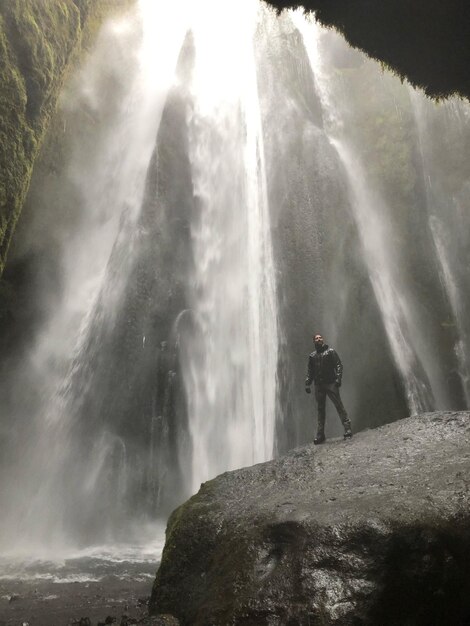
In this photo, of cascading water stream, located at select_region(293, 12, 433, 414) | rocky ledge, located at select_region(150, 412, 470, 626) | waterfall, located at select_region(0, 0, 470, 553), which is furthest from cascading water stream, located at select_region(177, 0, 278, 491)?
rocky ledge, located at select_region(150, 412, 470, 626)

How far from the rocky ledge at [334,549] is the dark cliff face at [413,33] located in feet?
15.6

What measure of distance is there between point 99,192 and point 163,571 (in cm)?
1692

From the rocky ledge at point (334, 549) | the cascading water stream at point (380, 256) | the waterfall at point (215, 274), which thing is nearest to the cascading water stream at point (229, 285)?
the waterfall at point (215, 274)

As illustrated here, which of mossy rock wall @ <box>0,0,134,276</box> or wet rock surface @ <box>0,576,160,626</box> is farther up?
mossy rock wall @ <box>0,0,134,276</box>

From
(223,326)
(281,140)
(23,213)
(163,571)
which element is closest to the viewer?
(163,571)

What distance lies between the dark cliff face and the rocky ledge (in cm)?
475

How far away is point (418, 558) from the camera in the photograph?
380 cm

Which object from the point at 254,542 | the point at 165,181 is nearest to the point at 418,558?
the point at 254,542

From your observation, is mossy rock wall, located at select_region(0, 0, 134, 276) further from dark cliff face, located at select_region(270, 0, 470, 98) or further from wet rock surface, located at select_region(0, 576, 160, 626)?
dark cliff face, located at select_region(270, 0, 470, 98)

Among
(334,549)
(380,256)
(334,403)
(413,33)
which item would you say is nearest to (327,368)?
(334,403)

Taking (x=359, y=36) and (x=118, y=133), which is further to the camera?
(x=118, y=133)

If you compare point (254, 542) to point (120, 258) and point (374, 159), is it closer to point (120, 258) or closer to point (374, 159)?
point (120, 258)

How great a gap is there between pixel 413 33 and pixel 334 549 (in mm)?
5585

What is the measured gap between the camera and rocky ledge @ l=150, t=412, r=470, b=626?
3602mm
